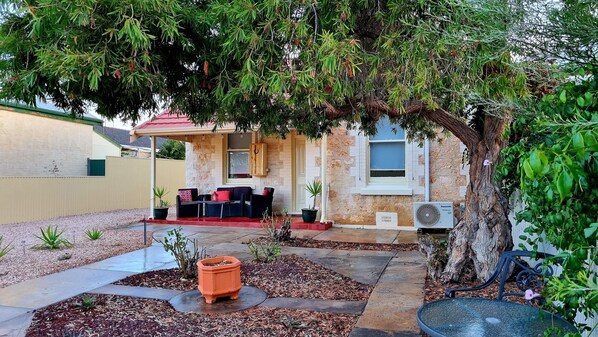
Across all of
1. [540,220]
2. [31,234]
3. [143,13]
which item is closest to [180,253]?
[143,13]

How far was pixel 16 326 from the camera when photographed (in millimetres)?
3875

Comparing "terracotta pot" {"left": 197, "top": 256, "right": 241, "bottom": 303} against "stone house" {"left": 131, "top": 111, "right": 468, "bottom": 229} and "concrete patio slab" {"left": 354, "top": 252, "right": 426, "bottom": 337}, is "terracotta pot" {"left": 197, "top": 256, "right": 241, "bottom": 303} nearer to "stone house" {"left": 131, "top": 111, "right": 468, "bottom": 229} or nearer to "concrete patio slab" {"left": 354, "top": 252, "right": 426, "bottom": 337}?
"concrete patio slab" {"left": 354, "top": 252, "right": 426, "bottom": 337}

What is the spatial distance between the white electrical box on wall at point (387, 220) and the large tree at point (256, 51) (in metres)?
→ 6.23

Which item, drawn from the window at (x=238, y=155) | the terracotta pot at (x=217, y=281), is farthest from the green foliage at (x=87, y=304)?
the window at (x=238, y=155)

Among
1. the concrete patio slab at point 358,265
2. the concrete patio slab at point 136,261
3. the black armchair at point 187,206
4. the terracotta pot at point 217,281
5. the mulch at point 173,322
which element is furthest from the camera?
the black armchair at point 187,206

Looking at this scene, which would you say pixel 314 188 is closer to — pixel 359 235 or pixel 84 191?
pixel 359 235

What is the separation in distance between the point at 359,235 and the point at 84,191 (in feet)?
35.2

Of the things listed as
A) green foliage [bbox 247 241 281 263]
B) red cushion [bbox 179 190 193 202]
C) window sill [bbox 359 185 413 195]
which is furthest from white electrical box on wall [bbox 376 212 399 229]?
red cushion [bbox 179 190 193 202]

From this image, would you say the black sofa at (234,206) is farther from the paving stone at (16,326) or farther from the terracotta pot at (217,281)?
the paving stone at (16,326)

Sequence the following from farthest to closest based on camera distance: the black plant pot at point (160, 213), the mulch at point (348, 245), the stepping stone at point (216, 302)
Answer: the black plant pot at point (160, 213) < the mulch at point (348, 245) < the stepping stone at point (216, 302)

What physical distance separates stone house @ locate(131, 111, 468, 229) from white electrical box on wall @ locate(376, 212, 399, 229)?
0.08ft

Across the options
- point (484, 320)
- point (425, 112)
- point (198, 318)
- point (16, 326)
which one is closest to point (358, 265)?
point (425, 112)

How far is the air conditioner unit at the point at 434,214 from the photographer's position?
9.27 m

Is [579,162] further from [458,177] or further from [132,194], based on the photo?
[132,194]
